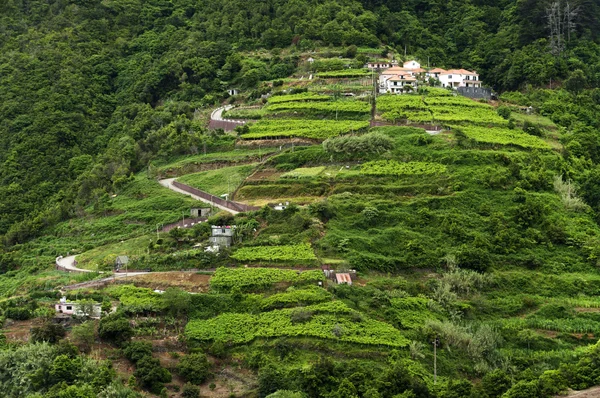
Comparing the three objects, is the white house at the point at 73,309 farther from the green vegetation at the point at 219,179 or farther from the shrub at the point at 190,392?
the green vegetation at the point at 219,179

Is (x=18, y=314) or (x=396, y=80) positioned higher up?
(x=396, y=80)

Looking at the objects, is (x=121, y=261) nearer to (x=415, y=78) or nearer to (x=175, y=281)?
(x=175, y=281)

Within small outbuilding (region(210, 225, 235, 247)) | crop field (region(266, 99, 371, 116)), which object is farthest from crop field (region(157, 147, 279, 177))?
small outbuilding (region(210, 225, 235, 247))

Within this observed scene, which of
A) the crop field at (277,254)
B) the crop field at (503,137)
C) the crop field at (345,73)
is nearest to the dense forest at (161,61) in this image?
the crop field at (345,73)

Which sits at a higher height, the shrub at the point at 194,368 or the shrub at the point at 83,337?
the shrub at the point at 83,337

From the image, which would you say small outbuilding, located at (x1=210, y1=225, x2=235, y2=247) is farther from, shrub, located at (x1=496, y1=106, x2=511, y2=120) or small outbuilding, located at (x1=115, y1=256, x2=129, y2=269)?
shrub, located at (x1=496, y1=106, x2=511, y2=120)

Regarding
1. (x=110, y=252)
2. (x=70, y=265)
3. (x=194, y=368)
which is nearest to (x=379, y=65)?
(x=110, y=252)
